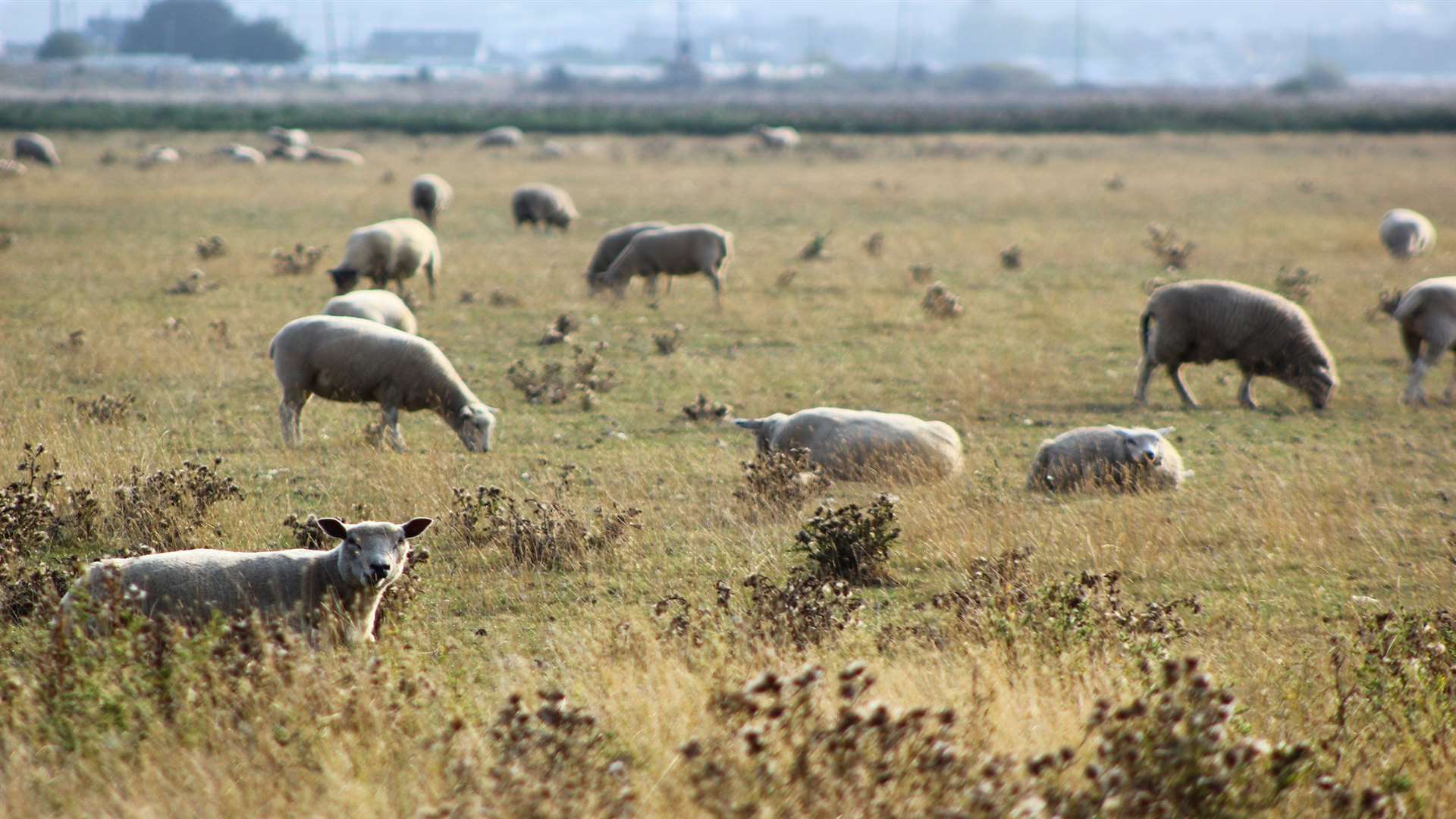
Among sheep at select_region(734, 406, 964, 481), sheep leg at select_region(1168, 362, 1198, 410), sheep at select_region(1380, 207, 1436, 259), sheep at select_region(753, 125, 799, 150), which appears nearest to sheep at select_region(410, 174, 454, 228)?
sheep leg at select_region(1168, 362, 1198, 410)

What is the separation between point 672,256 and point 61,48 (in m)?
194

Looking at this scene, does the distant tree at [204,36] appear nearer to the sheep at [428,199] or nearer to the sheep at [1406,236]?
the sheep at [428,199]

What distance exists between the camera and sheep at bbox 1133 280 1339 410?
43.8 feet

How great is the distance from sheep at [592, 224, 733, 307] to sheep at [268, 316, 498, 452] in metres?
9.05

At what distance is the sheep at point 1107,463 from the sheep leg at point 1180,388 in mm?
3395

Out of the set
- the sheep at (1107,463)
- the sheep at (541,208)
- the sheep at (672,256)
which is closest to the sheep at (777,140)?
the sheep at (541,208)

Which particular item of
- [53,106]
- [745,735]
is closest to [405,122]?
[53,106]

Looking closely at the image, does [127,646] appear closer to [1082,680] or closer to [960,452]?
[1082,680]

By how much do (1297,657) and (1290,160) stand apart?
50654 mm

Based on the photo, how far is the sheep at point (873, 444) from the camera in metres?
9.86

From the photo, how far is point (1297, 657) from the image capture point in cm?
658

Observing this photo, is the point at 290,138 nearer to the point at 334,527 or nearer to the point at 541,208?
the point at 541,208

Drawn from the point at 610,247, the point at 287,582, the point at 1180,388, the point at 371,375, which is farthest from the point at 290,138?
the point at 287,582

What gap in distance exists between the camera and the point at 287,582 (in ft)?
20.7
